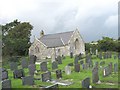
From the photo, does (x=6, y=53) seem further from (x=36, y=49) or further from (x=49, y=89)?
(x=49, y=89)

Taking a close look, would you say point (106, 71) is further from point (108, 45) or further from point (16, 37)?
point (16, 37)

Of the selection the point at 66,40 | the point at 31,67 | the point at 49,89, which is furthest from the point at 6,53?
the point at 49,89

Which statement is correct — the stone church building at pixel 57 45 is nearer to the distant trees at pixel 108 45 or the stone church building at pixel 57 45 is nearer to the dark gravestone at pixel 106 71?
the distant trees at pixel 108 45

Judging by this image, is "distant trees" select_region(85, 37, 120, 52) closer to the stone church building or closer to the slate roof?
the stone church building

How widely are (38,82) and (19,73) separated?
2.97 meters

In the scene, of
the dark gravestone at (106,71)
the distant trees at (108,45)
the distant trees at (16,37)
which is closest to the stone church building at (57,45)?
the distant trees at (16,37)

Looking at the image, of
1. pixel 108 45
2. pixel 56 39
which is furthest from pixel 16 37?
pixel 108 45

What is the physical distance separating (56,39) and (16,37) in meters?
9.95

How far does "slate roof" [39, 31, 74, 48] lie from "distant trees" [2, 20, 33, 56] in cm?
396

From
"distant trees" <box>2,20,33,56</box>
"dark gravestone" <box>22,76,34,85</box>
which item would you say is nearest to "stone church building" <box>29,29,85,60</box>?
"distant trees" <box>2,20,33,56</box>

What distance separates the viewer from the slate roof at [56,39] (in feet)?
154

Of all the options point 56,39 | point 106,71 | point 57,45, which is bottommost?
point 106,71

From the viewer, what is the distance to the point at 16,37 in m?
54.1

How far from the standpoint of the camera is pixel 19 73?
20938mm
